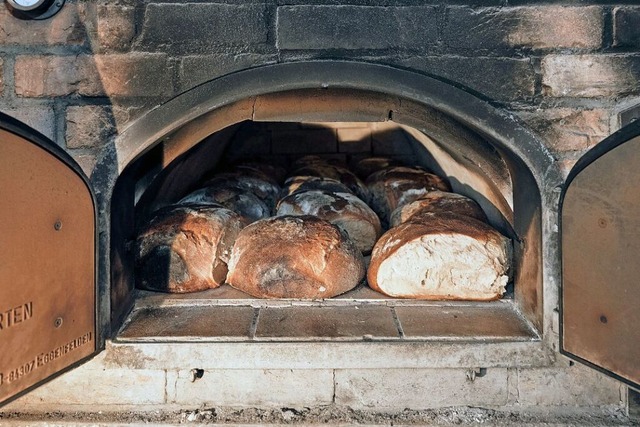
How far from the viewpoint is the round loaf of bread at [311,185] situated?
2301mm

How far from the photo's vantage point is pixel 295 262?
1695 mm

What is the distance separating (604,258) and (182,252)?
1.37m

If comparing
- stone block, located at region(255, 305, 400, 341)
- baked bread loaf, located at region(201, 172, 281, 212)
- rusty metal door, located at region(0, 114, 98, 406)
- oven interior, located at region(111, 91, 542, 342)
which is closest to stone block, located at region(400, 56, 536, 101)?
oven interior, located at region(111, 91, 542, 342)

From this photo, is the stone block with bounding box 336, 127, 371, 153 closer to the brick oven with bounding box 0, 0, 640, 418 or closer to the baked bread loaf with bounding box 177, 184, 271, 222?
the baked bread loaf with bounding box 177, 184, 271, 222

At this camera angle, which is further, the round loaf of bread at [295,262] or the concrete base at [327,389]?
the round loaf of bread at [295,262]

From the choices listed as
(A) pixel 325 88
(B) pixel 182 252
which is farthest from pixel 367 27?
(B) pixel 182 252

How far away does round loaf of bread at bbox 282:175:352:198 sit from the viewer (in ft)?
7.55

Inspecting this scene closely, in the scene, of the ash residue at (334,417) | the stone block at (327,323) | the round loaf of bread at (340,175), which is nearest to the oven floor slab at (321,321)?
the stone block at (327,323)

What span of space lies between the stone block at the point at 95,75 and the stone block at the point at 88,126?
0.05 meters

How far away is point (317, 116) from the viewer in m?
1.62

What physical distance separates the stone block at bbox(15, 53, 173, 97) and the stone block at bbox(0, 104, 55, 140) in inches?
1.6

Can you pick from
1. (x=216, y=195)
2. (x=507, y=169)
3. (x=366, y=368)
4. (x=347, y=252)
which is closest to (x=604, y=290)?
(x=507, y=169)

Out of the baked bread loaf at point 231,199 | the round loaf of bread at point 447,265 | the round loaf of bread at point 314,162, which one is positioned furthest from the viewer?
the round loaf of bread at point 314,162

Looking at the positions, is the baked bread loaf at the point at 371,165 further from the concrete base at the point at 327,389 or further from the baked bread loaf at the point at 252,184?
the concrete base at the point at 327,389
